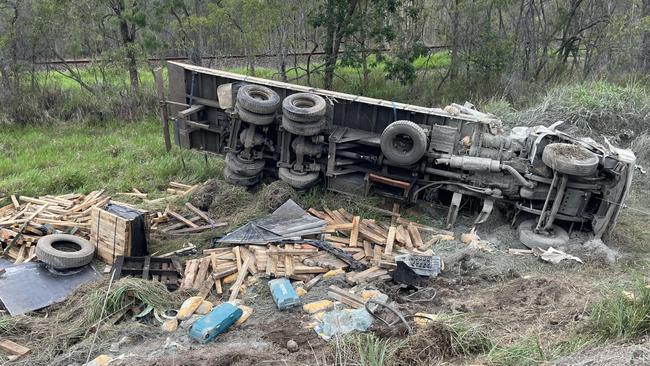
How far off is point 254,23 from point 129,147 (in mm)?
5812

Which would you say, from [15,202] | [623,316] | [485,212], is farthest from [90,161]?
[623,316]

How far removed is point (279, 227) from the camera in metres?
8.33

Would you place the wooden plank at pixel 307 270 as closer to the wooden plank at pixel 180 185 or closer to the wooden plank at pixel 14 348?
the wooden plank at pixel 14 348

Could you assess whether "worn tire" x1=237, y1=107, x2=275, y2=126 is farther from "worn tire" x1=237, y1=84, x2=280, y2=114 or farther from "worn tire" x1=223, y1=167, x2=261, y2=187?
"worn tire" x1=223, y1=167, x2=261, y2=187

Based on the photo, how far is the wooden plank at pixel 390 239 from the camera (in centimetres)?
814

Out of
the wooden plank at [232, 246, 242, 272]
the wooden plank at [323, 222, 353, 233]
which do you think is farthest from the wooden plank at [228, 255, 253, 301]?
the wooden plank at [323, 222, 353, 233]

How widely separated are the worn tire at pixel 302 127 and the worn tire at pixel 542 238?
3.83 m

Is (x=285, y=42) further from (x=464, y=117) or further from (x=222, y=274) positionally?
(x=222, y=274)

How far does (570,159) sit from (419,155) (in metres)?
2.30

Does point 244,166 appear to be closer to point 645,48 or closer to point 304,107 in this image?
point 304,107

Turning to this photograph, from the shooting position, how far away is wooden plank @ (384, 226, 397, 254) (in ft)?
26.7

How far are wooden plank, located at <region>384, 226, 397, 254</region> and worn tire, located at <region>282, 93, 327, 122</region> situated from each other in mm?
2385

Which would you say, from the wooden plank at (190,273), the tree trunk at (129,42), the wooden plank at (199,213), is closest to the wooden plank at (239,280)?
the wooden plank at (190,273)

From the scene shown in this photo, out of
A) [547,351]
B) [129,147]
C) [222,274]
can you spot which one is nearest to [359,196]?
[222,274]
